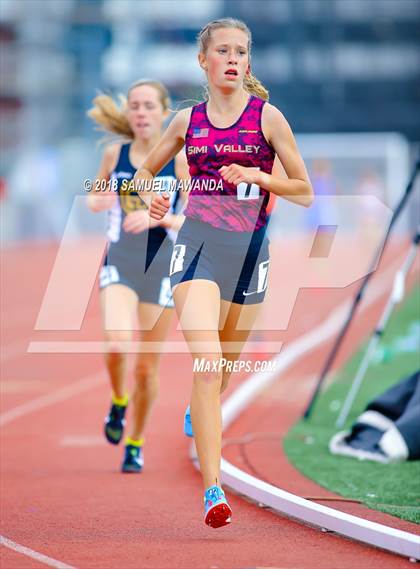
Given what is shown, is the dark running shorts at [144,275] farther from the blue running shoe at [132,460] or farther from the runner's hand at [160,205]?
the runner's hand at [160,205]

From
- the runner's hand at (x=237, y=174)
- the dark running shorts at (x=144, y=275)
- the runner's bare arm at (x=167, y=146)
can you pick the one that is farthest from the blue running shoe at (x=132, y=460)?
the runner's hand at (x=237, y=174)

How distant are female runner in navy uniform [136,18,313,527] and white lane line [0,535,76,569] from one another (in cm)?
74

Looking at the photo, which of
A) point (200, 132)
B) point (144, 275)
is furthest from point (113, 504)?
point (200, 132)

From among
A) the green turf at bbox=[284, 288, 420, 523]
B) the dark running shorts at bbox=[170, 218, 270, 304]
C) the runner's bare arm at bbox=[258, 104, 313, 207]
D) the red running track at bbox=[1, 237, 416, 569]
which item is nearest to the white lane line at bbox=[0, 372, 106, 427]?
the red running track at bbox=[1, 237, 416, 569]

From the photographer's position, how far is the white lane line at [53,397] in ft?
33.6

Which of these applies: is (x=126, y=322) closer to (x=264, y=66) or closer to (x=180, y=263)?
(x=180, y=263)

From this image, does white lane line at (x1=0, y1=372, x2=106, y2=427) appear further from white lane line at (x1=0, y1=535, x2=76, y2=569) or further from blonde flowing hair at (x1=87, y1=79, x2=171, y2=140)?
white lane line at (x1=0, y1=535, x2=76, y2=569)

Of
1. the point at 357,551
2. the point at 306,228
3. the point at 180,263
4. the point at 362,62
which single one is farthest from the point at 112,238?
the point at 362,62

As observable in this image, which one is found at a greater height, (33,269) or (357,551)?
(33,269)

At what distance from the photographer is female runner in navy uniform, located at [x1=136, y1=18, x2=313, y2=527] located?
5.39 metres

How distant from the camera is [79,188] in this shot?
1465 inches

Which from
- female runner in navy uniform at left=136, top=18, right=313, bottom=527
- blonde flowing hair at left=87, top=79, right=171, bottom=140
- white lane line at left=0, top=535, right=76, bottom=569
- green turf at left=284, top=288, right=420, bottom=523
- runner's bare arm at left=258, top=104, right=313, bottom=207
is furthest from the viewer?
blonde flowing hair at left=87, top=79, right=171, bottom=140

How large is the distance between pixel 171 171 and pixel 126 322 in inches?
37.8

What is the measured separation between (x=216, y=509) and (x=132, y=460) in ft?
8.67
